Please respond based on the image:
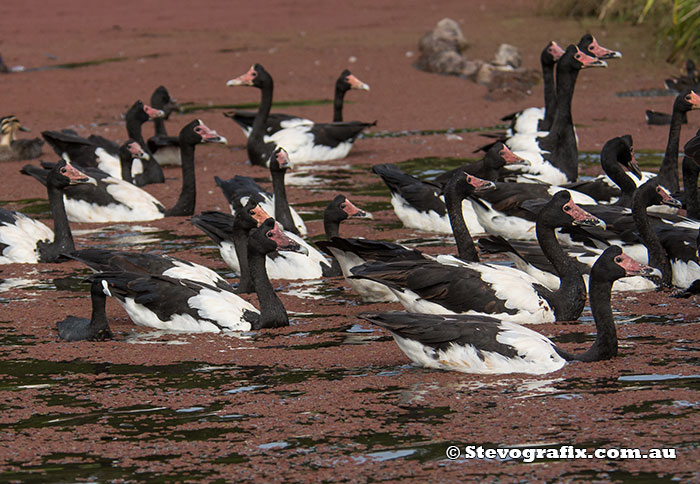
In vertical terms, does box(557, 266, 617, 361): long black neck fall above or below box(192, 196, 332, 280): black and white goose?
above

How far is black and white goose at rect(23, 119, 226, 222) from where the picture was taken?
46.5 ft

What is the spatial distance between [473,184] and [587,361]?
10.9 ft

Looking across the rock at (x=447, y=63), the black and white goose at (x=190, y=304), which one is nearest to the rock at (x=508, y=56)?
the rock at (x=447, y=63)

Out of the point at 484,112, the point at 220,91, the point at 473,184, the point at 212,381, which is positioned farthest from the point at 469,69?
the point at 212,381

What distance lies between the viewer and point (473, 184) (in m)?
10.9

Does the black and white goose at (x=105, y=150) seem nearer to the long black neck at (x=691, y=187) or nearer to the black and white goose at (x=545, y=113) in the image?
the black and white goose at (x=545, y=113)

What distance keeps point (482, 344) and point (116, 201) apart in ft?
24.7

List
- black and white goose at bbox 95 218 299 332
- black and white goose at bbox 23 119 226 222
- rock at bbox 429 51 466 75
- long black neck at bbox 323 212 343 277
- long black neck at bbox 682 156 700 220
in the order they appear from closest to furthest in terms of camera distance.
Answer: black and white goose at bbox 95 218 299 332 < long black neck at bbox 323 212 343 277 < long black neck at bbox 682 156 700 220 < black and white goose at bbox 23 119 226 222 < rock at bbox 429 51 466 75

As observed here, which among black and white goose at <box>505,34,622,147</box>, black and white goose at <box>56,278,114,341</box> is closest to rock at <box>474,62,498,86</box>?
black and white goose at <box>505,34,622,147</box>

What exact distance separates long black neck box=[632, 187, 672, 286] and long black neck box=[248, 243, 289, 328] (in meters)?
3.42

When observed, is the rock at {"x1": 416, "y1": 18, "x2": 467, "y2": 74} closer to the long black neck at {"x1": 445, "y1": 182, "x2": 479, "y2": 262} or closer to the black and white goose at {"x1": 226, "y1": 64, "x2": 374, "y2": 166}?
the black and white goose at {"x1": 226, "y1": 64, "x2": 374, "y2": 166}

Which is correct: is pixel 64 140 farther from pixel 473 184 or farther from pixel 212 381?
pixel 212 381

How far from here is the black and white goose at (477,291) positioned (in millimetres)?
Answer: 9117

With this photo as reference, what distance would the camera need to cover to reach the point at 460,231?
35.4ft
